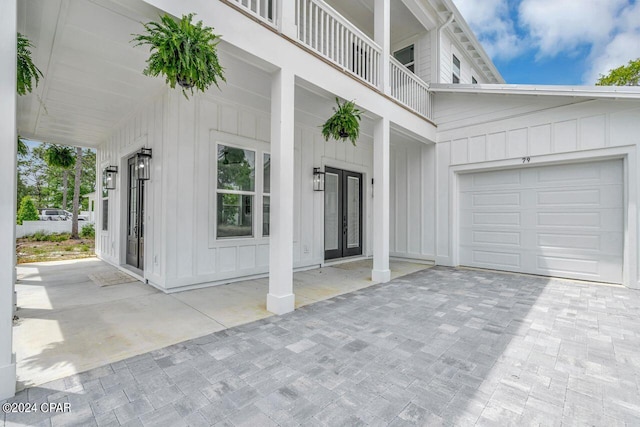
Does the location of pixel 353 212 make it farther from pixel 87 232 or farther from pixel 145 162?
pixel 87 232

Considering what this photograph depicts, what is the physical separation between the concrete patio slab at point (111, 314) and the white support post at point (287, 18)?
343 centimetres

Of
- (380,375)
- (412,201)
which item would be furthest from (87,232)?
(380,375)

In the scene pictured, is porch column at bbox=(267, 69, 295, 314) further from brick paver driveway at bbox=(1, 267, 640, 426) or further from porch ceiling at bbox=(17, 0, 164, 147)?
porch ceiling at bbox=(17, 0, 164, 147)

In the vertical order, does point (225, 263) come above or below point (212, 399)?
above

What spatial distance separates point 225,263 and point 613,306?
18.7ft

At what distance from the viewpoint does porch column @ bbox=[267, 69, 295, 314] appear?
3.52 m

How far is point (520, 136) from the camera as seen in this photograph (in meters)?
5.85

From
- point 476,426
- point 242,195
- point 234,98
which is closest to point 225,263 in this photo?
point 242,195

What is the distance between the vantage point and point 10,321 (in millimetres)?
1867

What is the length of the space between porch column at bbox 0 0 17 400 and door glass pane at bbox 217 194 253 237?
10.1 feet

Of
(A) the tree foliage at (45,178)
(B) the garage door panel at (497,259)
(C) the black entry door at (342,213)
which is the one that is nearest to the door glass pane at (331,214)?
(C) the black entry door at (342,213)

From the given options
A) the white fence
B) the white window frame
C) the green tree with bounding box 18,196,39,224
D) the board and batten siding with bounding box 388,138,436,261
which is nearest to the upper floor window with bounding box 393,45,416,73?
the board and batten siding with bounding box 388,138,436,261

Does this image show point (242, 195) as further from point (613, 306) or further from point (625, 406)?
point (613, 306)

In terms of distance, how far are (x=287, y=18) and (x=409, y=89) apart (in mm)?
3592
